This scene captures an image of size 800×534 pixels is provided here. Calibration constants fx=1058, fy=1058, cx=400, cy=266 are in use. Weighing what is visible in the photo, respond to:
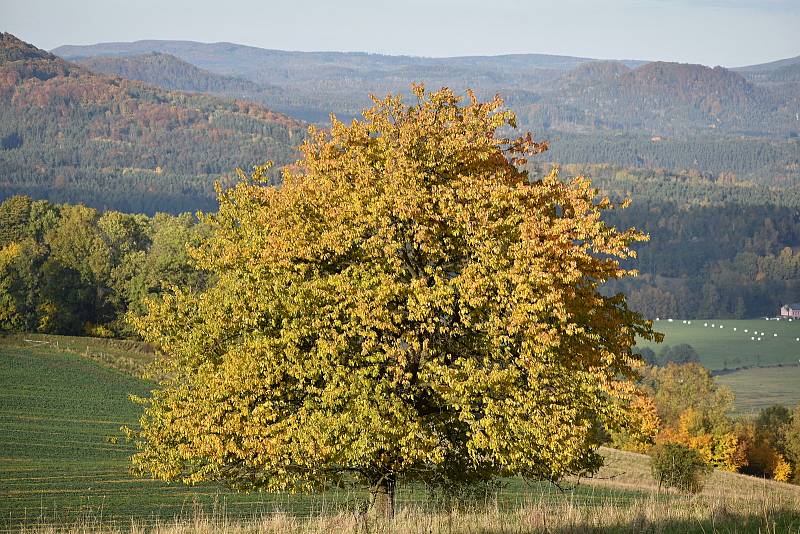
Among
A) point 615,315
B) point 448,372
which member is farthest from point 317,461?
point 615,315

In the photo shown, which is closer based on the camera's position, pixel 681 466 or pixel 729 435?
pixel 681 466

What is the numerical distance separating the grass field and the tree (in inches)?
63.8

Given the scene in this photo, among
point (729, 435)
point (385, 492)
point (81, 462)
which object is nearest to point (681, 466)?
point (81, 462)

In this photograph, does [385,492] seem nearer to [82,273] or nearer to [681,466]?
[681,466]

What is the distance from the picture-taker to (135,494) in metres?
40.6

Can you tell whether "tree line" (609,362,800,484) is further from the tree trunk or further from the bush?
the tree trunk

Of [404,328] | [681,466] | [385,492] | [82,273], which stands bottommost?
[681,466]

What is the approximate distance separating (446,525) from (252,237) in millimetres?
14523

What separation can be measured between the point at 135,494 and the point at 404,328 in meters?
17.8

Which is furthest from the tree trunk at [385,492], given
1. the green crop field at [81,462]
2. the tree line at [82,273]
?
the tree line at [82,273]

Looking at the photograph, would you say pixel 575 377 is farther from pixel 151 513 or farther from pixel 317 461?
pixel 151 513

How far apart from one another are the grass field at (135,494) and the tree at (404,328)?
5.31 ft

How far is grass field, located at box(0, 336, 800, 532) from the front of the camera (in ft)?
61.0

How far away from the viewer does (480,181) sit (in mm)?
28016
